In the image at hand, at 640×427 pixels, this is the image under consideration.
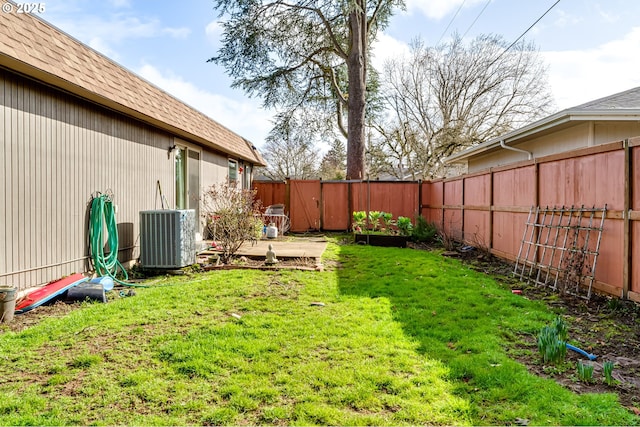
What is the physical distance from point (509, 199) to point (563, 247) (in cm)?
199

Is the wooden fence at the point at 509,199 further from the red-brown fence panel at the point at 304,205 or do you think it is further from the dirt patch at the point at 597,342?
the dirt patch at the point at 597,342

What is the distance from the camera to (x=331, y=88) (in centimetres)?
1555

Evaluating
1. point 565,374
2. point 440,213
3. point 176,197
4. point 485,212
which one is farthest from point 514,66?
point 565,374

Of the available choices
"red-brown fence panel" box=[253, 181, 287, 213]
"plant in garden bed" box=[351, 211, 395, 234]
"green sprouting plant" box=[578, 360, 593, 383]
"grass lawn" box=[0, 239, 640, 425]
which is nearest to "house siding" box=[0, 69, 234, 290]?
"grass lawn" box=[0, 239, 640, 425]

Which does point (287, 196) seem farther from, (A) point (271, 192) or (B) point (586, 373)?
(B) point (586, 373)

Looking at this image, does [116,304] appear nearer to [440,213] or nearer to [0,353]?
[0,353]

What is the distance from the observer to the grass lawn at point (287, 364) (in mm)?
1951

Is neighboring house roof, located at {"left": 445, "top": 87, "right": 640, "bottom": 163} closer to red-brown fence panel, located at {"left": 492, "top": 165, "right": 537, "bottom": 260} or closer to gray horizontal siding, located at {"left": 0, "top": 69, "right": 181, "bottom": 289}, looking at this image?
red-brown fence panel, located at {"left": 492, "top": 165, "right": 537, "bottom": 260}

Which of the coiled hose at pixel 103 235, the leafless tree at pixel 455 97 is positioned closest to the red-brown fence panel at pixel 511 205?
the coiled hose at pixel 103 235

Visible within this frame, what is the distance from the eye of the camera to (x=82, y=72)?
4.34m

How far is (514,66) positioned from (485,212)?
634 inches

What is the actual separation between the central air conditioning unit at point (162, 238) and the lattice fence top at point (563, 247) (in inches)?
193

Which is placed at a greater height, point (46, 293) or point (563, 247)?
point (563, 247)

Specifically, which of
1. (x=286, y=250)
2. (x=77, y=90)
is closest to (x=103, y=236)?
(x=77, y=90)
